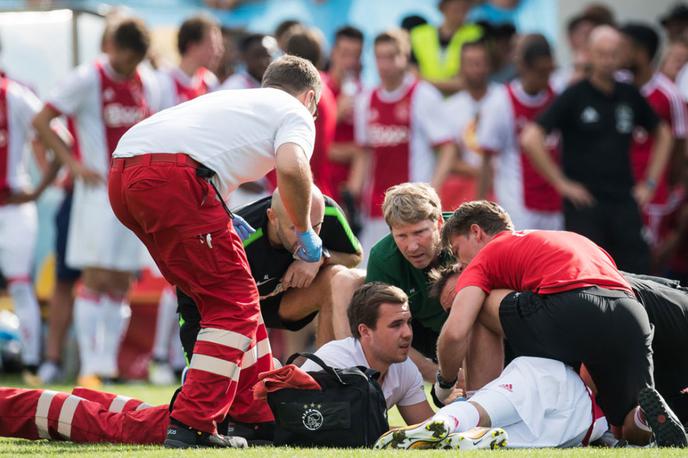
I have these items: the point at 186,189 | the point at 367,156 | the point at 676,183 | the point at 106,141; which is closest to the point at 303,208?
the point at 186,189

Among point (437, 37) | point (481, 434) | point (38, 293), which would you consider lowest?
point (38, 293)

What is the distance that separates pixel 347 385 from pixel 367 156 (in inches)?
237

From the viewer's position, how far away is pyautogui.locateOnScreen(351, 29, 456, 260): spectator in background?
→ 1143cm

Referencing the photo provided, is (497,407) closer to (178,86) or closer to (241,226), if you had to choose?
(241,226)

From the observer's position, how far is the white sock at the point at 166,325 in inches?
427

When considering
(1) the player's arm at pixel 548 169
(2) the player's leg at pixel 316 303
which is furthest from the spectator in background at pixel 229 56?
(2) the player's leg at pixel 316 303

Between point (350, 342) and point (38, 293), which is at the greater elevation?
point (350, 342)

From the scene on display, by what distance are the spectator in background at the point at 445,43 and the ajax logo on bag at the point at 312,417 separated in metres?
6.80

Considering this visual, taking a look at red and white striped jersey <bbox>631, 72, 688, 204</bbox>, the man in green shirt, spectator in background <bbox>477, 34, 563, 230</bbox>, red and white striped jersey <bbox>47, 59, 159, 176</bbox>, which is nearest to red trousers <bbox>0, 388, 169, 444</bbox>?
the man in green shirt

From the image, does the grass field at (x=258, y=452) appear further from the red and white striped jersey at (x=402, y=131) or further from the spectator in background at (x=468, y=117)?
the spectator in background at (x=468, y=117)

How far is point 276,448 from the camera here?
18.5 ft

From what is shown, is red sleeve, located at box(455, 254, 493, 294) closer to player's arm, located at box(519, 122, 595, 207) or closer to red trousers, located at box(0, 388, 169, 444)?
red trousers, located at box(0, 388, 169, 444)

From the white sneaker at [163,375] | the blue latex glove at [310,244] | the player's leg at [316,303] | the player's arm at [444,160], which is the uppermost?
the blue latex glove at [310,244]

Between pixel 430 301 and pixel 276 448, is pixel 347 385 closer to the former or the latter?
pixel 276 448
